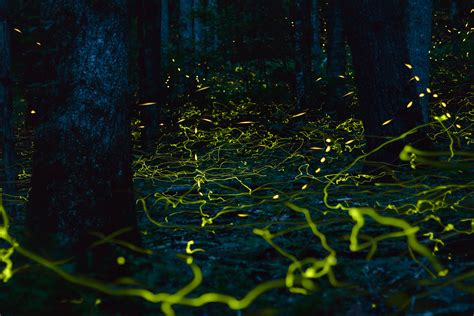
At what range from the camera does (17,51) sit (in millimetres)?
12109

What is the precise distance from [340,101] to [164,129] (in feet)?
13.2

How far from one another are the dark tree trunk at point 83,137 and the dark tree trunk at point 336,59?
9.18 meters

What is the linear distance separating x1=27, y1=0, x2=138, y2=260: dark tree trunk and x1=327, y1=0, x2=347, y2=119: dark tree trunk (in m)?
9.18

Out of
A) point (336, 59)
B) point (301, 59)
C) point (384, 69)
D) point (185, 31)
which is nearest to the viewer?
point (384, 69)

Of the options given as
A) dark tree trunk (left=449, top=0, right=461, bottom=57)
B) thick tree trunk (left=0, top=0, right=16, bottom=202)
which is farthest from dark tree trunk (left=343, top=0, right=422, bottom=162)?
dark tree trunk (left=449, top=0, right=461, bottom=57)

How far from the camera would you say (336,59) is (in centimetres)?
1411

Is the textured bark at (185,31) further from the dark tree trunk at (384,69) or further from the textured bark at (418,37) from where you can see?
the dark tree trunk at (384,69)

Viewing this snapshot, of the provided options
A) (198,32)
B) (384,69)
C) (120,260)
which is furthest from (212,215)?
(198,32)

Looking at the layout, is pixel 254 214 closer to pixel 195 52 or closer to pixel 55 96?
pixel 55 96

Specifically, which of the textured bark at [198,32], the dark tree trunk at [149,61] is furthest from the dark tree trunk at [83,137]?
the textured bark at [198,32]

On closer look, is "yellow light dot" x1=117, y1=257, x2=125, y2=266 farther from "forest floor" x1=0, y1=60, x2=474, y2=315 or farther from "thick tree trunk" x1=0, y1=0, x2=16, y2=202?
"thick tree trunk" x1=0, y1=0, x2=16, y2=202

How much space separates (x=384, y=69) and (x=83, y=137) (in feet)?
12.9

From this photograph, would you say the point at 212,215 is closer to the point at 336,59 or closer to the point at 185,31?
the point at 336,59

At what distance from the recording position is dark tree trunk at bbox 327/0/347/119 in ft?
43.5
